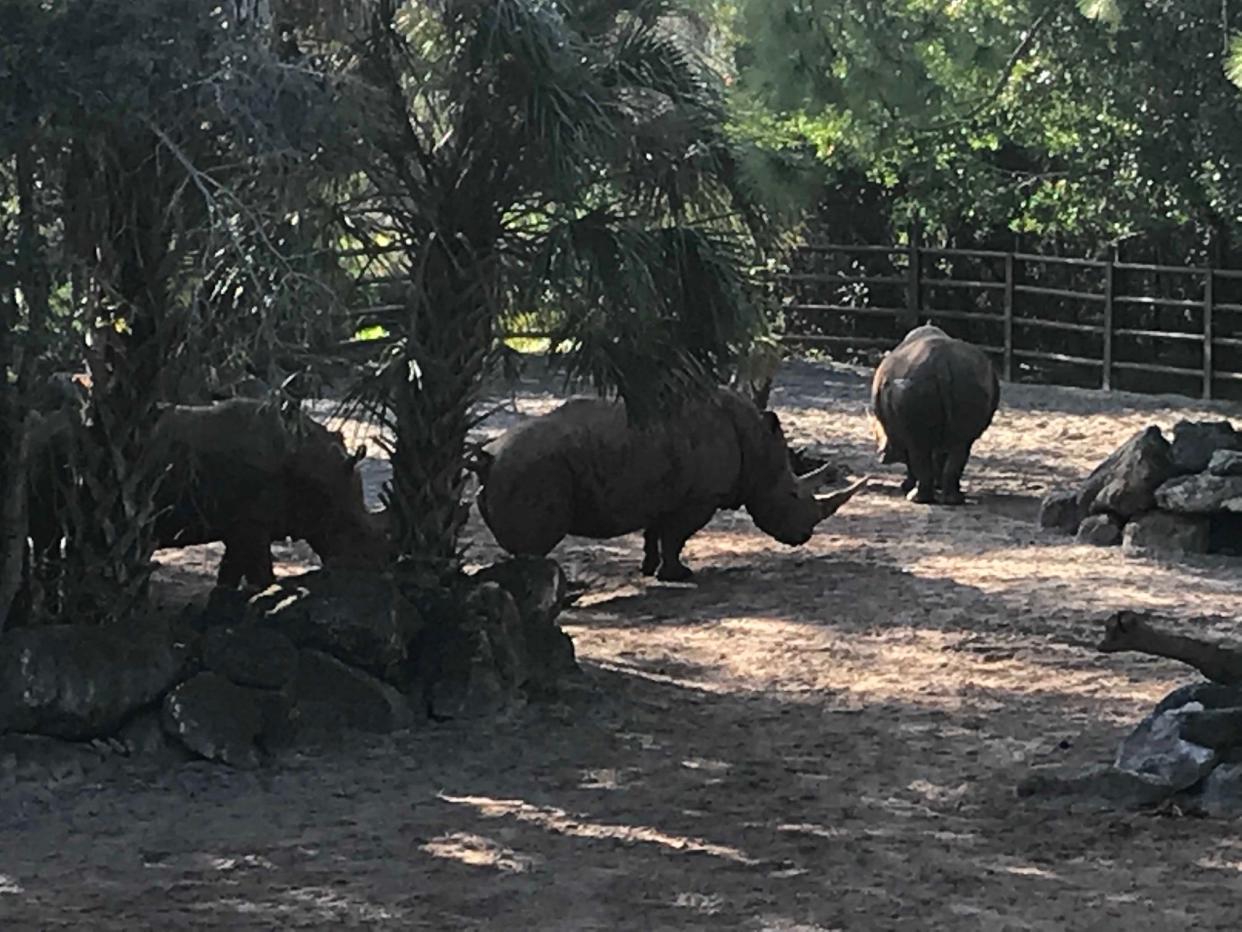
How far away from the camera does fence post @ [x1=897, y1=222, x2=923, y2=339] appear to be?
76.8 feet

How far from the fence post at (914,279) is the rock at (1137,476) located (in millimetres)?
10321

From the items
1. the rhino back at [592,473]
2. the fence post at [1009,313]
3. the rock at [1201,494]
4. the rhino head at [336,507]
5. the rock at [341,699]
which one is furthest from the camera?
the fence post at [1009,313]

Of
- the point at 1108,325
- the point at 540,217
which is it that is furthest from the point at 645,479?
the point at 1108,325

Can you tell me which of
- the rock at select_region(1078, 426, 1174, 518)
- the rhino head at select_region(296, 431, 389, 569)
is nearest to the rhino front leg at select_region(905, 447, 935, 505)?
the rock at select_region(1078, 426, 1174, 518)

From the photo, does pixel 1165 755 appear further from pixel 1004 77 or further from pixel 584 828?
pixel 1004 77

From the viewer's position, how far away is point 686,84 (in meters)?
9.46

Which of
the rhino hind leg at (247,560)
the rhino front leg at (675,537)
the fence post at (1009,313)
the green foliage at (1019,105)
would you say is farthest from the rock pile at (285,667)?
the fence post at (1009,313)

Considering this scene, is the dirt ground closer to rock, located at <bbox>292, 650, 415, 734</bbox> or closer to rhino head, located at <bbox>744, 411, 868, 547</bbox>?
rock, located at <bbox>292, 650, 415, 734</bbox>

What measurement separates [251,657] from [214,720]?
38 centimetres

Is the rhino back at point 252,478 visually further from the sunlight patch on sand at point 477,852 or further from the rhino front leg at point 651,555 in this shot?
the sunlight patch on sand at point 477,852

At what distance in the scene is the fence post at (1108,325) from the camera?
845 inches

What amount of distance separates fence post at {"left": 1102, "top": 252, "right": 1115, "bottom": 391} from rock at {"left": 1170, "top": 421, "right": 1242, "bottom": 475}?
8.44m

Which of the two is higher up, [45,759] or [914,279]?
[914,279]

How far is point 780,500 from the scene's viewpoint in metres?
12.6
